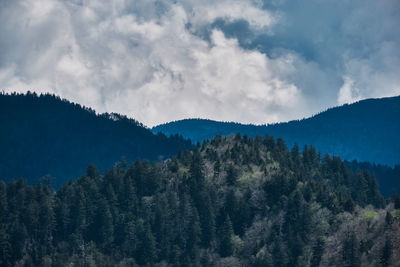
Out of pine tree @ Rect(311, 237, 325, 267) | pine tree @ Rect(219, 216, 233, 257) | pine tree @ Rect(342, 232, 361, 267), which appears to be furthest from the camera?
pine tree @ Rect(219, 216, 233, 257)

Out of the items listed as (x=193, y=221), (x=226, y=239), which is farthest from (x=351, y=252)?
(x=193, y=221)

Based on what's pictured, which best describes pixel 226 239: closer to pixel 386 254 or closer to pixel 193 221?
pixel 193 221

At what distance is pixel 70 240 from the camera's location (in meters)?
167

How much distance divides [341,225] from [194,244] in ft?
119

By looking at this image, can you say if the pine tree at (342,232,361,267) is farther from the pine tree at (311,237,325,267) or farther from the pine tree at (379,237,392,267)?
the pine tree at (311,237,325,267)

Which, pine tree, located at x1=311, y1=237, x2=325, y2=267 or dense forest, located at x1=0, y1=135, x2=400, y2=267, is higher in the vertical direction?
dense forest, located at x1=0, y1=135, x2=400, y2=267

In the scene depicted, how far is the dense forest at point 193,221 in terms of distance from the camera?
520 feet

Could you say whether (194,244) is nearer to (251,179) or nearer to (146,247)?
(146,247)

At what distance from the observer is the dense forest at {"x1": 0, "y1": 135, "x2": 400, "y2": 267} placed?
159 meters

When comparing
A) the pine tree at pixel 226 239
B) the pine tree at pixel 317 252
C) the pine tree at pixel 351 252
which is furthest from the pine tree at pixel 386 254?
the pine tree at pixel 226 239

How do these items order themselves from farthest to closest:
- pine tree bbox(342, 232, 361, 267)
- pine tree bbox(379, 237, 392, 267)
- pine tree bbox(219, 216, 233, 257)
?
pine tree bbox(219, 216, 233, 257) < pine tree bbox(342, 232, 361, 267) < pine tree bbox(379, 237, 392, 267)

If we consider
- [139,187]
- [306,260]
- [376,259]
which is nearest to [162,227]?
[139,187]

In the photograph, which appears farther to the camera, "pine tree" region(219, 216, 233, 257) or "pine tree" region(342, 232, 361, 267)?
"pine tree" region(219, 216, 233, 257)

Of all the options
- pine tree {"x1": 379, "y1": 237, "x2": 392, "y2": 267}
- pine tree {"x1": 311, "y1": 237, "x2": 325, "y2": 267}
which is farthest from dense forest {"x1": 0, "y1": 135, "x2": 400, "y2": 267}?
pine tree {"x1": 379, "y1": 237, "x2": 392, "y2": 267}
